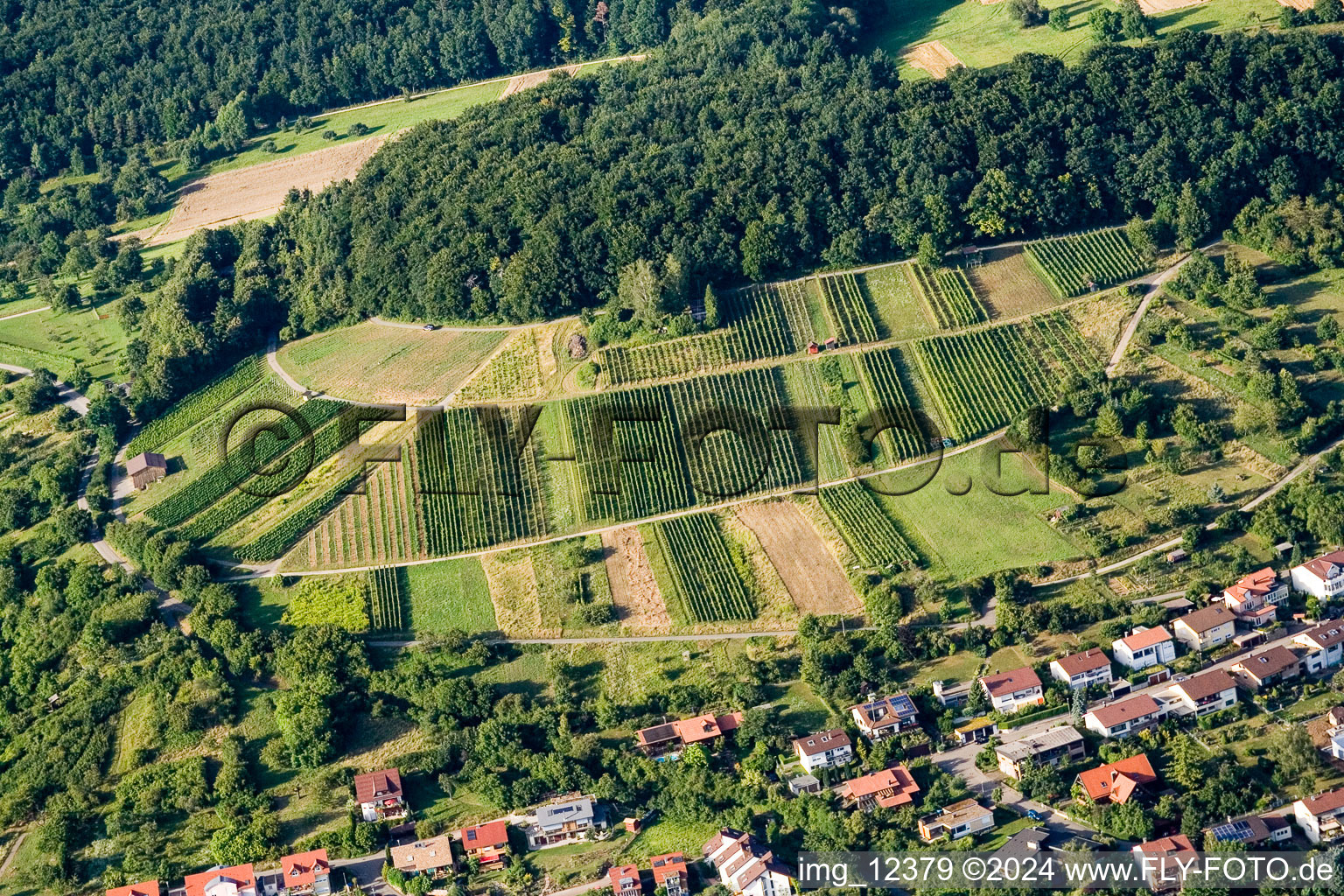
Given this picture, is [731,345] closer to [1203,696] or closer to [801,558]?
[801,558]

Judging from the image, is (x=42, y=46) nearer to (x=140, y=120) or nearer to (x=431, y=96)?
(x=140, y=120)

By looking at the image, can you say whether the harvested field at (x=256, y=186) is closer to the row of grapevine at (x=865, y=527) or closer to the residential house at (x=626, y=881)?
the row of grapevine at (x=865, y=527)

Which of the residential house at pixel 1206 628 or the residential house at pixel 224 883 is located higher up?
the residential house at pixel 1206 628

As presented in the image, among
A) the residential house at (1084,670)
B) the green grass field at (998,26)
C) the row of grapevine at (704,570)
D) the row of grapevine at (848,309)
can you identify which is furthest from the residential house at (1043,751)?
the green grass field at (998,26)

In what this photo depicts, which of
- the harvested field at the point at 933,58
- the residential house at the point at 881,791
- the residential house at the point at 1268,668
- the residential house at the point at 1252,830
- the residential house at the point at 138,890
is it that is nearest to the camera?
the residential house at the point at 1252,830

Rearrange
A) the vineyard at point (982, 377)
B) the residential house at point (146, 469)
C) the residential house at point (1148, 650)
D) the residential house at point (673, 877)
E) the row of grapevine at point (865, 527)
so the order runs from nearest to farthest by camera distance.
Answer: the residential house at point (673, 877) < the residential house at point (1148, 650) < the row of grapevine at point (865, 527) < the vineyard at point (982, 377) < the residential house at point (146, 469)

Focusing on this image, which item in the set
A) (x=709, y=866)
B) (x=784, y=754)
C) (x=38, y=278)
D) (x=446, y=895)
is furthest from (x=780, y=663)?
(x=38, y=278)

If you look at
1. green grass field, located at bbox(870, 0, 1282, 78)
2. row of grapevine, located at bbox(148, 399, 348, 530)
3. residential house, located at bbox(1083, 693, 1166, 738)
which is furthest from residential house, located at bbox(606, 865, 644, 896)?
green grass field, located at bbox(870, 0, 1282, 78)
